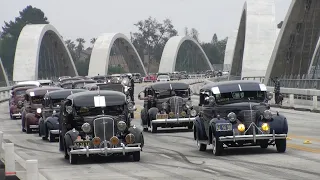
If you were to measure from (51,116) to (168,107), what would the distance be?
417 cm

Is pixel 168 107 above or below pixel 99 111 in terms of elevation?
below

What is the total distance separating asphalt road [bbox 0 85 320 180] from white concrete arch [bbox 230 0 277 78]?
2602 inches

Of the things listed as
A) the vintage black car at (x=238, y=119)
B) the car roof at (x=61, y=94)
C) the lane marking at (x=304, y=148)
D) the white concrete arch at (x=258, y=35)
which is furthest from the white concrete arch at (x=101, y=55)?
the vintage black car at (x=238, y=119)

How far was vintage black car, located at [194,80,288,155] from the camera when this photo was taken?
17328 mm

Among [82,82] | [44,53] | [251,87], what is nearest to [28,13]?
[44,53]

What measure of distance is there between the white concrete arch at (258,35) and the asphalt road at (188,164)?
6608 cm

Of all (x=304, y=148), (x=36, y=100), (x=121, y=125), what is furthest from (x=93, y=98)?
(x=36, y=100)

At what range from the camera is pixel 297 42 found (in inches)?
2490

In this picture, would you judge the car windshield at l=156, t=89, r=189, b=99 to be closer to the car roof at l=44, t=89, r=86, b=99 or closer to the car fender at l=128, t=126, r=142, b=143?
the car roof at l=44, t=89, r=86, b=99

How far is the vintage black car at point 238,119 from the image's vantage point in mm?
17328

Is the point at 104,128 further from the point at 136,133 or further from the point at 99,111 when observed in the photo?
the point at 99,111

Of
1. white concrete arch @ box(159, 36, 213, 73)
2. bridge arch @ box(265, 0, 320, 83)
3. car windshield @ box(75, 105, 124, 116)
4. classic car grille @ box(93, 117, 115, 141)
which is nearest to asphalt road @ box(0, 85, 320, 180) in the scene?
classic car grille @ box(93, 117, 115, 141)

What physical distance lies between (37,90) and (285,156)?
1642 cm

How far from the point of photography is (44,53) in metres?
127
